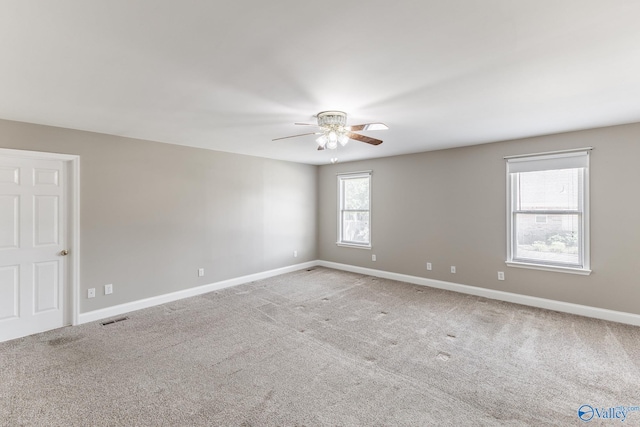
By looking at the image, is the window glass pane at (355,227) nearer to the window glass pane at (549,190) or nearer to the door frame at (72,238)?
the window glass pane at (549,190)

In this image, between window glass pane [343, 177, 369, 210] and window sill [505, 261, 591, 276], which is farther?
window glass pane [343, 177, 369, 210]

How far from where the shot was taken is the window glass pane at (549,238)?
4.07 m

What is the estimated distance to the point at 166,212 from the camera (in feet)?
15.0

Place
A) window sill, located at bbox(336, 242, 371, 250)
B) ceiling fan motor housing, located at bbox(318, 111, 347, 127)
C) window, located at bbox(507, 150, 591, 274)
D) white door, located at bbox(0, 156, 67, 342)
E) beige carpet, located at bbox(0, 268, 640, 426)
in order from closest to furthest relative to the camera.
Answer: beige carpet, located at bbox(0, 268, 640, 426)
ceiling fan motor housing, located at bbox(318, 111, 347, 127)
white door, located at bbox(0, 156, 67, 342)
window, located at bbox(507, 150, 591, 274)
window sill, located at bbox(336, 242, 371, 250)

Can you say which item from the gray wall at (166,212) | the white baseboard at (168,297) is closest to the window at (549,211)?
the gray wall at (166,212)

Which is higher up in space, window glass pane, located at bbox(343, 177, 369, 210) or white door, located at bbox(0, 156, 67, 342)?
window glass pane, located at bbox(343, 177, 369, 210)

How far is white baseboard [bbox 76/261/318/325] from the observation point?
386 centimetres

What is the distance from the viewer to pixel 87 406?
86.4 inches

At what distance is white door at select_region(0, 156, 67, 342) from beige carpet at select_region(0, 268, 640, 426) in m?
0.27

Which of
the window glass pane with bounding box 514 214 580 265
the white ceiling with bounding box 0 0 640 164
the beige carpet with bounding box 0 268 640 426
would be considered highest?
the white ceiling with bounding box 0 0 640 164

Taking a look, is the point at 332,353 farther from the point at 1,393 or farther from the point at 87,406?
the point at 1,393

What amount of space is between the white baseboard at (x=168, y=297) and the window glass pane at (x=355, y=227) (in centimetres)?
153

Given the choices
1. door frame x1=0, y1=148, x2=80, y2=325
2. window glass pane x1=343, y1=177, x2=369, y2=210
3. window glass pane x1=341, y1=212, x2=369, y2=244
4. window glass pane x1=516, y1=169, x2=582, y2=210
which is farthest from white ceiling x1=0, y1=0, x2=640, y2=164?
window glass pane x1=341, y1=212, x2=369, y2=244

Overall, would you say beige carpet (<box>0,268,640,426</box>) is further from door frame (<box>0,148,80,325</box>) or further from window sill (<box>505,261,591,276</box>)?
window sill (<box>505,261,591,276</box>)
